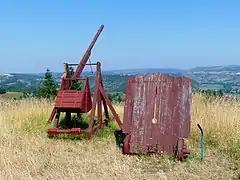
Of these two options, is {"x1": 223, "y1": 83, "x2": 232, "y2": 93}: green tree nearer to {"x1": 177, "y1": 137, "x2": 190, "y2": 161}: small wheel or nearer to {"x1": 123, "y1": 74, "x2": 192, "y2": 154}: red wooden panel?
{"x1": 123, "y1": 74, "x2": 192, "y2": 154}: red wooden panel

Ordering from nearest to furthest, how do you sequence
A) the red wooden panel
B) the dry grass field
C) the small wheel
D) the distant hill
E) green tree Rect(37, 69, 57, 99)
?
the dry grass field → the small wheel → the red wooden panel → the distant hill → green tree Rect(37, 69, 57, 99)

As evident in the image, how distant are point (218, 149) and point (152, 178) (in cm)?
211

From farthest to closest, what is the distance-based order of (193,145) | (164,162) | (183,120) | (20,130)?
(20,130) < (193,145) < (183,120) < (164,162)

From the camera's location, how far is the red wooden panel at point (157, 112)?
6.13 metres

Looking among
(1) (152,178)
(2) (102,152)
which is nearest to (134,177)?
(1) (152,178)

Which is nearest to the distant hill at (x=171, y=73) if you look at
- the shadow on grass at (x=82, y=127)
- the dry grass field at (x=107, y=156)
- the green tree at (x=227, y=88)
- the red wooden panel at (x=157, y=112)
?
the green tree at (x=227, y=88)

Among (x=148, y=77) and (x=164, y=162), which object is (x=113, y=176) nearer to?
(x=164, y=162)

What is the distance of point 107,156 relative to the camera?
6.05 m

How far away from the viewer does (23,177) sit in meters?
4.86

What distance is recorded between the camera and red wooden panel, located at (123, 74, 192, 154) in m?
6.13

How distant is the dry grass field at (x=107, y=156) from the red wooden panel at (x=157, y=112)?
1.18 ft

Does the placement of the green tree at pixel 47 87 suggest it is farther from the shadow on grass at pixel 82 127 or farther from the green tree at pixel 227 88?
the shadow on grass at pixel 82 127

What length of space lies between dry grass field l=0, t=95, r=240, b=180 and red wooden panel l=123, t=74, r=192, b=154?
359 millimetres

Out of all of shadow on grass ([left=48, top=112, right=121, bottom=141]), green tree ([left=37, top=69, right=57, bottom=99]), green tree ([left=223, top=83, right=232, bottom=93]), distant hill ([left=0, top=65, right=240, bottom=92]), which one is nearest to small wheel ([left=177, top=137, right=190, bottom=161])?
distant hill ([left=0, top=65, right=240, bottom=92])
